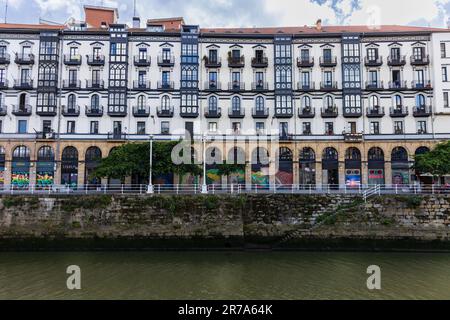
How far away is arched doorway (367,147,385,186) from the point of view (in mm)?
38625

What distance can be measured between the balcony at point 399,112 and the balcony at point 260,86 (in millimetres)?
15324

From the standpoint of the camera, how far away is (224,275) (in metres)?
16.9

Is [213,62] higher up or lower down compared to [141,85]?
higher up

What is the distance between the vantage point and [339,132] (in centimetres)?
3962

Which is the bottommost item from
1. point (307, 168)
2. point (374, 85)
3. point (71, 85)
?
point (307, 168)

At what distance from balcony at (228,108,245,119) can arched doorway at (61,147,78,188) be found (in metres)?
19.3

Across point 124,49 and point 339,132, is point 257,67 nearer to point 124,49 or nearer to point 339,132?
point 339,132

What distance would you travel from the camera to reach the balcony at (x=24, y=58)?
38969 mm

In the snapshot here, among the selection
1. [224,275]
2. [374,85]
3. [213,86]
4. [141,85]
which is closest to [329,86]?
[374,85]

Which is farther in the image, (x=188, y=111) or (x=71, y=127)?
(x=188, y=111)

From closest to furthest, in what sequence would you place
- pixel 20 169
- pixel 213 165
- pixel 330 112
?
pixel 213 165 < pixel 20 169 < pixel 330 112

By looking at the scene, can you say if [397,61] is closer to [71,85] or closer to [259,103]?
[259,103]

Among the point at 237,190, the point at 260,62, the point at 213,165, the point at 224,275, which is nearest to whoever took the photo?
the point at 224,275

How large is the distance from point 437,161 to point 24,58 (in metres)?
46.8
